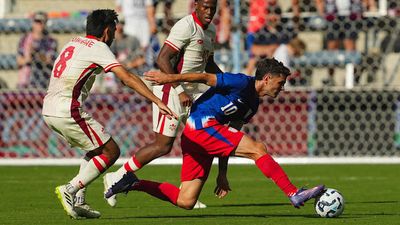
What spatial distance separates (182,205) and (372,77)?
935 cm

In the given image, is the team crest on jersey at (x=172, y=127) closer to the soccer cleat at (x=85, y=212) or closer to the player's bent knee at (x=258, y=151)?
the soccer cleat at (x=85, y=212)

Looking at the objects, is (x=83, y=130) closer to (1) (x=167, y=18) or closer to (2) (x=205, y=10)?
(2) (x=205, y=10)

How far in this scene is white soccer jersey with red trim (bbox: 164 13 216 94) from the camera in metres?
11.0

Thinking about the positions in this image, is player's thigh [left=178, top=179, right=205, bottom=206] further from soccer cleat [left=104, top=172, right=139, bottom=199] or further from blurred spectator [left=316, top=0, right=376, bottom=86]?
blurred spectator [left=316, top=0, right=376, bottom=86]

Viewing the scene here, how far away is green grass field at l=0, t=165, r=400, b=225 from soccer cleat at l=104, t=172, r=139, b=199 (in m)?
0.21

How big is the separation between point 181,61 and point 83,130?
2011 millimetres

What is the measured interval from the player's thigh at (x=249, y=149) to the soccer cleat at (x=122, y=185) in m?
1.03

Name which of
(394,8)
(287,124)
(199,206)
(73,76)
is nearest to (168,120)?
(199,206)

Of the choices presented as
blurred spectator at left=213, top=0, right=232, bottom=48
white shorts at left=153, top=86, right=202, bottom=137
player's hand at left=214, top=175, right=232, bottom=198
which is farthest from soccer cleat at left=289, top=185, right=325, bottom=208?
blurred spectator at left=213, top=0, right=232, bottom=48

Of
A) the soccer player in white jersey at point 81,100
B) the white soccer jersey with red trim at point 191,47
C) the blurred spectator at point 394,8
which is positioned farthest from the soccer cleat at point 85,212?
the blurred spectator at point 394,8

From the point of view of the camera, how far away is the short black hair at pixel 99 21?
9.38 m

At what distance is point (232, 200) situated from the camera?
37.1 ft

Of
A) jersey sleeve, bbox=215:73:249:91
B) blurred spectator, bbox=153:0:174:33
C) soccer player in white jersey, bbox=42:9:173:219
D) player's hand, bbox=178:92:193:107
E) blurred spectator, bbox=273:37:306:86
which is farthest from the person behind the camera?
blurred spectator, bbox=153:0:174:33

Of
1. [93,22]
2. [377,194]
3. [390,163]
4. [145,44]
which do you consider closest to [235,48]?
[145,44]
